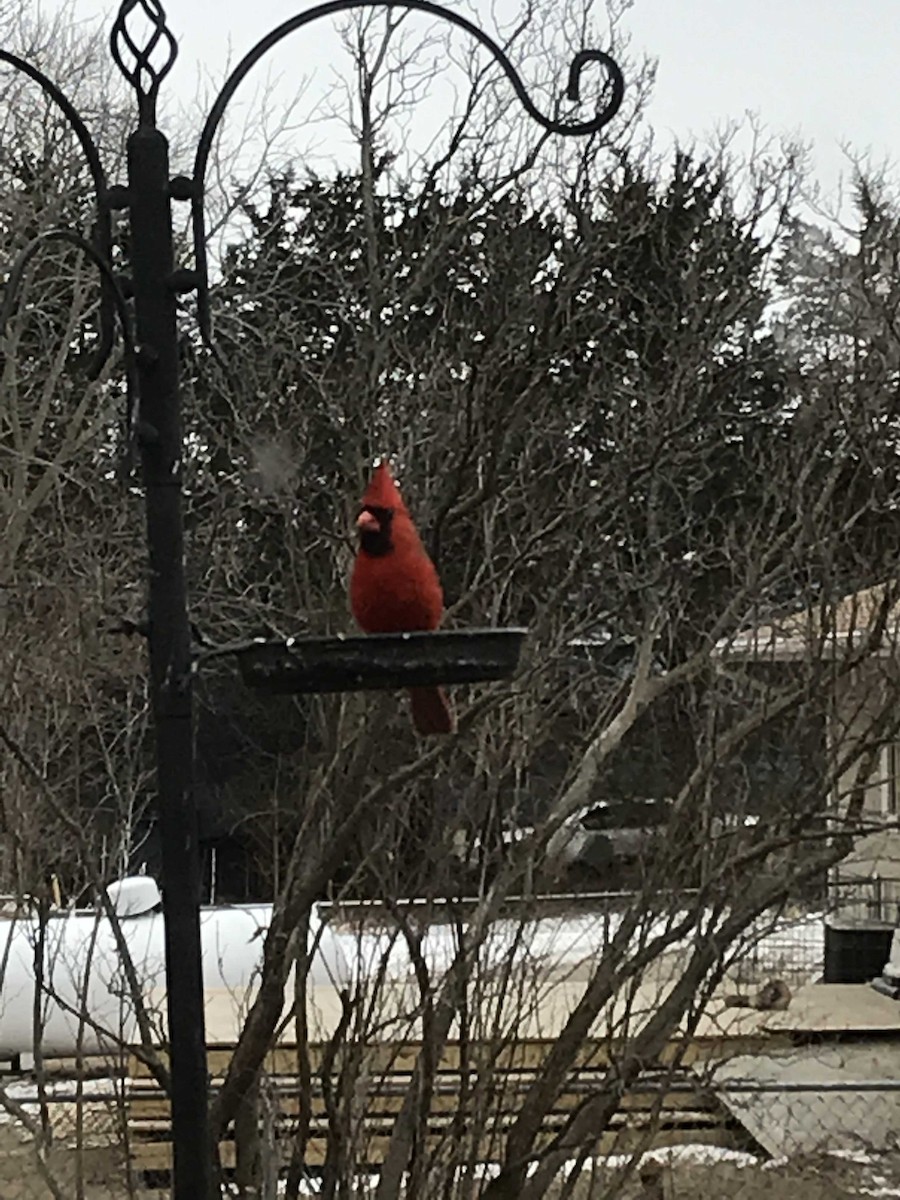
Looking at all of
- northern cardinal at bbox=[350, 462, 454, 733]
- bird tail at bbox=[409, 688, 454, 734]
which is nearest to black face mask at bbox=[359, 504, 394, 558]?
northern cardinal at bbox=[350, 462, 454, 733]

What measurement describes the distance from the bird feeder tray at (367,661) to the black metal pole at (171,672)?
0.07m

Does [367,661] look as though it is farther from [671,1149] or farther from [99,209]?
[671,1149]

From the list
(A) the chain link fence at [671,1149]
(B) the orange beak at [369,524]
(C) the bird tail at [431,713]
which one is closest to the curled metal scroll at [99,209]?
(B) the orange beak at [369,524]

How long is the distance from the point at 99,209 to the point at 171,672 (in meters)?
0.46

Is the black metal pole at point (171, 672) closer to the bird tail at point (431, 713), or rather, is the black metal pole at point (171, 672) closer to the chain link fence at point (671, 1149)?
the bird tail at point (431, 713)

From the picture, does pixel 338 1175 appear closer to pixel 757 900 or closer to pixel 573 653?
pixel 757 900

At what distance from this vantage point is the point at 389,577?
1606mm

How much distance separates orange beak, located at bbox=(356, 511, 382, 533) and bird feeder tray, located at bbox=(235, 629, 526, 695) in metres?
0.32

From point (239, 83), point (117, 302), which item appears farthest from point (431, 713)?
point (239, 83)

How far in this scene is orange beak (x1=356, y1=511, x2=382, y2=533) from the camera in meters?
1.63

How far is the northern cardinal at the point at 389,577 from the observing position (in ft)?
5.27

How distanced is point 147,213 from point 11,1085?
586cm

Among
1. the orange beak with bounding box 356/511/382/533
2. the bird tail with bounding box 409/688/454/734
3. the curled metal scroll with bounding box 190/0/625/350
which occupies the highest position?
the curled metal scroll with bounding box 190/0/625/350

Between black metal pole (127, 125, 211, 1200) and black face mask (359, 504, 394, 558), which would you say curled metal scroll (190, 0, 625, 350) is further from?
black face mask (359, 504, 394, 558)
